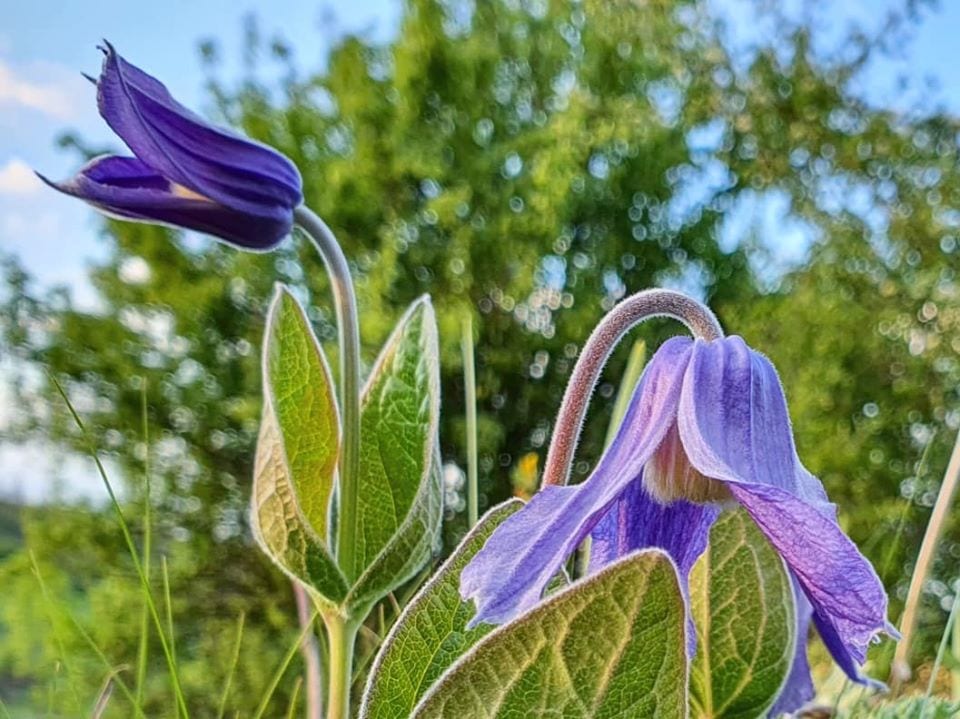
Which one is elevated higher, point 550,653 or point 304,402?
point 304,402

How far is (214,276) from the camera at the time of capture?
170 inches

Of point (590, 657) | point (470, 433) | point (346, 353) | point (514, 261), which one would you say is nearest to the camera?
point (590, 657)

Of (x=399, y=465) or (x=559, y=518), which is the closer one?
(x=559, y=518)

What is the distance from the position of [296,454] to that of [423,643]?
0.38ft

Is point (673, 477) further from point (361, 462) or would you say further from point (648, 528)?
point (361, 462)

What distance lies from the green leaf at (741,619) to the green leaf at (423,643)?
104mm

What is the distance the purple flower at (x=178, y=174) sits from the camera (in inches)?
13.2

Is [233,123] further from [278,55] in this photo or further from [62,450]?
[62,450]

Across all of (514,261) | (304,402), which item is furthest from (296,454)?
(514,261)

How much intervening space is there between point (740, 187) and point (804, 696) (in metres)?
4.38

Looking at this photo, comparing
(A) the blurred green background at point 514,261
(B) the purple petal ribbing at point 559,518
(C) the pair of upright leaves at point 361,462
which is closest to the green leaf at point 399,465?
(C) the pair of upright leaves at point 361,462

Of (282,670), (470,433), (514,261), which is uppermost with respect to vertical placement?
(514,261)

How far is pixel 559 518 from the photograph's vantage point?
12.2 inches

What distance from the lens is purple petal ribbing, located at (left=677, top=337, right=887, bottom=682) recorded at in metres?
0.28
